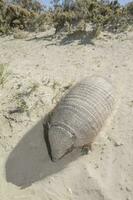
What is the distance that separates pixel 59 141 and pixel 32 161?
2.20 feet

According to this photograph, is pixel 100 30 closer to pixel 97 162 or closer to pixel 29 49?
pixel 29 49

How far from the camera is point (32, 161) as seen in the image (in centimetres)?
573

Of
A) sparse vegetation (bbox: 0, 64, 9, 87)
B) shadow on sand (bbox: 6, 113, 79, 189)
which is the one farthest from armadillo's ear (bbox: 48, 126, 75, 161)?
sparse vegetation (bbox: 0, 64, 9, 87)

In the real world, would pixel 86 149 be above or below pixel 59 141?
below

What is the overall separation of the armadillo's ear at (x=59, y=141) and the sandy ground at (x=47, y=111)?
0.93 ft

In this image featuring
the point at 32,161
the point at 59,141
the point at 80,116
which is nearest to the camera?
the point at 59,141

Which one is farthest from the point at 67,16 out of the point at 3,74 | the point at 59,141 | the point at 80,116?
the point at 59,141

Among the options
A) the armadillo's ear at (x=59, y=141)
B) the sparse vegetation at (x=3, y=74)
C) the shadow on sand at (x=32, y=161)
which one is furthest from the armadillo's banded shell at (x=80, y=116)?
the sparse vegetation at (x=3, y=74)

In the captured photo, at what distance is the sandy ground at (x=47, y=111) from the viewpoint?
528 cm

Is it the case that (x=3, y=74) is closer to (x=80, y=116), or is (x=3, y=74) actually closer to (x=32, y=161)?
(x=32, y=161)

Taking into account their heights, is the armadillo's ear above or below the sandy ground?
above

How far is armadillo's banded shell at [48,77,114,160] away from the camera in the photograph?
525cm

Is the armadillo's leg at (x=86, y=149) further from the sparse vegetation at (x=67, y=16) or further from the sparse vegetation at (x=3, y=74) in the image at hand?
the sparse vegetation at (x=67, y=16)

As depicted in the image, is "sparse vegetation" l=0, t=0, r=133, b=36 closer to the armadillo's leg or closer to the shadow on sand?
the shadow on sand
